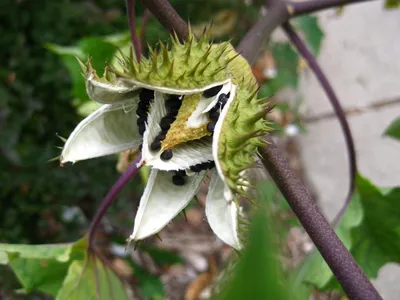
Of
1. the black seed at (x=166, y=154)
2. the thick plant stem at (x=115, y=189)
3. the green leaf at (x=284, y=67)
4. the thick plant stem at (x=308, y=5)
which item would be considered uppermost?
the green leaf at (x=284, y=67)

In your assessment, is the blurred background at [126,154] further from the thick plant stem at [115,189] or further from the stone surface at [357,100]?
the thick plant stem at [115,189]

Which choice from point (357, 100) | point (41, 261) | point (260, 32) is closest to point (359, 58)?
point (357, 100)

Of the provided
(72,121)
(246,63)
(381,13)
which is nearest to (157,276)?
(72,121)

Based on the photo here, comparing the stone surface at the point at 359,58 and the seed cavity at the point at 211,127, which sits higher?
the stone surface at the point at 359,58

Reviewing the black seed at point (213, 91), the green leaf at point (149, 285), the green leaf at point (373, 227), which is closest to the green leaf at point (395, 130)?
the green leaf at point (373, 227)

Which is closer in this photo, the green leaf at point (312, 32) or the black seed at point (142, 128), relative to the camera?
the black seed at point (142, 128)

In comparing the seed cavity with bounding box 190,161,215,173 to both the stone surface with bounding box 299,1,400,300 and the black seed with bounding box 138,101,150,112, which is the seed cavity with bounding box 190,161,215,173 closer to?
the black seed with bounding box 138,101,150,112

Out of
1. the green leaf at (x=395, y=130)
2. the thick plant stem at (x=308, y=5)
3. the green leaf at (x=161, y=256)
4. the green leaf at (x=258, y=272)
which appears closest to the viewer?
the green leaf at (x=258, y=272)

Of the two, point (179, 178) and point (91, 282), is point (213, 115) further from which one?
point (91, 282)
